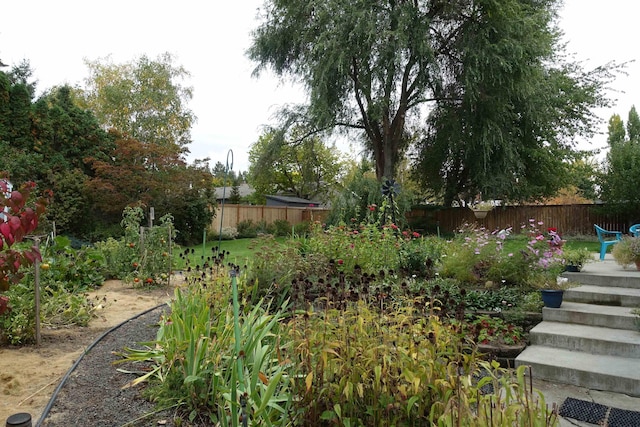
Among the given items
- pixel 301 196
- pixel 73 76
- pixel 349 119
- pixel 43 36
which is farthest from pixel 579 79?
pixel 73 76

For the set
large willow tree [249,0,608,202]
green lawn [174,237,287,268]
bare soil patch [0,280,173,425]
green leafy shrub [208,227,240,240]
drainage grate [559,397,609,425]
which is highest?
large willow tree [249,0,608,202]

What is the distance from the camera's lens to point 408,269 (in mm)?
5281

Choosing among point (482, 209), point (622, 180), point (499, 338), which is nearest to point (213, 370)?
point (499, 338)

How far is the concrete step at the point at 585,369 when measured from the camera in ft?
9.94

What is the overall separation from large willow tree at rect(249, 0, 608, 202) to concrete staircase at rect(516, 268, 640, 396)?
9.24m

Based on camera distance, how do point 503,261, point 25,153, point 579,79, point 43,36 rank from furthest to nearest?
point 579,79
point 25,153
point 43,36
point 503,261

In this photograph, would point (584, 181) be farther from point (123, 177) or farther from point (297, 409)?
point (297, 409)

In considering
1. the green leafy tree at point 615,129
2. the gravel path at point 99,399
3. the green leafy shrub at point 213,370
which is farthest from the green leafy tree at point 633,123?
the gravel path at point 99,399

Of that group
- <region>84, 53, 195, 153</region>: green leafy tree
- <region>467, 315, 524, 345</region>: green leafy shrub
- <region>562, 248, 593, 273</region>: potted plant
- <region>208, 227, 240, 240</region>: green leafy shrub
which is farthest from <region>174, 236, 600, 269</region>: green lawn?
<region>84, 53, 195, 153</region>: green leafy tree

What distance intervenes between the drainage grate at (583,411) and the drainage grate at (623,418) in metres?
0.04

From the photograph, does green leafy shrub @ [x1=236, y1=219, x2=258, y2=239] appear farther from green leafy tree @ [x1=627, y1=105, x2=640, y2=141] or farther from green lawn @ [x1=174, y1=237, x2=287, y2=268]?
green leafy tree @ [x1=627, y1=105, x2=640, y2=141]

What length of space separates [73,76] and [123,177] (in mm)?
15080

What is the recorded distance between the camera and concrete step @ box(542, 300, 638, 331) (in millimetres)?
3836

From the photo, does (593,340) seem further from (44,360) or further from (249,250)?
(249,250)
